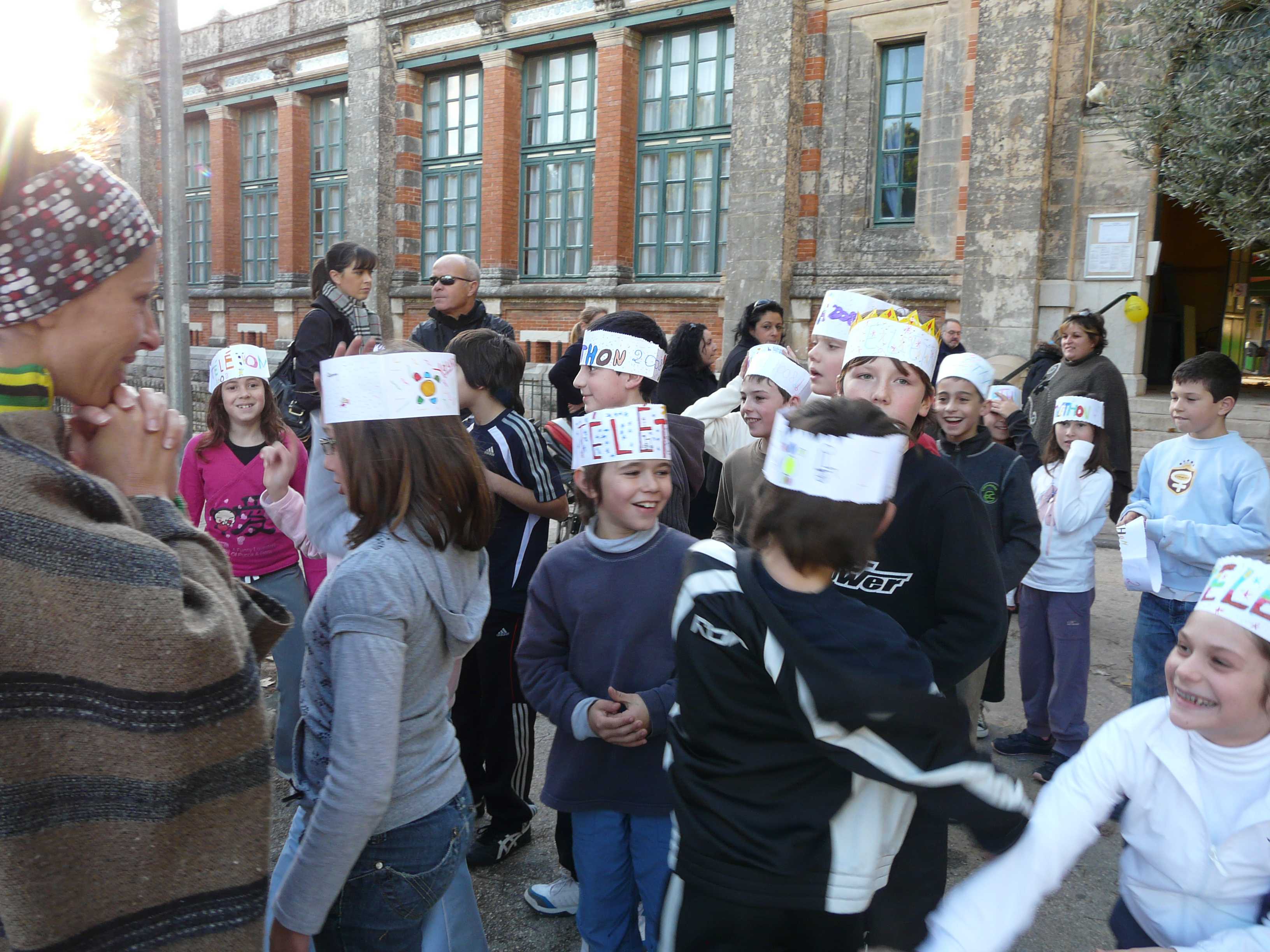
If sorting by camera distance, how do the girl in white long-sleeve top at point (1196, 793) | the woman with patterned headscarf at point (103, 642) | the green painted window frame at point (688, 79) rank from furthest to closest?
the green painted window frame at point (688, 79)
the girl in white long-sleeve top at point (1196, 793)
the woman with patterned headscarf at point (103, 642)

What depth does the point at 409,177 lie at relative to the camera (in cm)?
1909

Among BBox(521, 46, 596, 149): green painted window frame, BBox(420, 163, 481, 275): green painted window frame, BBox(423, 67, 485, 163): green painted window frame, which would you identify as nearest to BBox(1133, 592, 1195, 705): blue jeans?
BBox(521, 46, 596, 149): green painted window frame

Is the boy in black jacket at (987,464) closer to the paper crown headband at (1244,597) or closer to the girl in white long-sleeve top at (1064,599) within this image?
the girl in white long-sleeve top at (1064,599)

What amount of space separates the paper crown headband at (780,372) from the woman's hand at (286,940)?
2859 mm

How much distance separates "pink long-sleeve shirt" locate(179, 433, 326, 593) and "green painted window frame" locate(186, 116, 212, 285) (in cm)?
2122

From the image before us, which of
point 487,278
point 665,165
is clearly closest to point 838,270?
point 665,165

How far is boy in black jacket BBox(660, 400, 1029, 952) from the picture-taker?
5.78 feet

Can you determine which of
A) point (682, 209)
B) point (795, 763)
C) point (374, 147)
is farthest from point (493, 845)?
point (374, 147)

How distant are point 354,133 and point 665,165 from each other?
7225 mm

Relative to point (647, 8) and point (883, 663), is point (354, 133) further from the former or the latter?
point (883, 663)

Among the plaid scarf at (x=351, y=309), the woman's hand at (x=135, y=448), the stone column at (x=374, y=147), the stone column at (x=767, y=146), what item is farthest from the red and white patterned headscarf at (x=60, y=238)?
the stone column at (x=374, y=147)

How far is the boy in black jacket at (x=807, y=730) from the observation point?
1761 millimetres

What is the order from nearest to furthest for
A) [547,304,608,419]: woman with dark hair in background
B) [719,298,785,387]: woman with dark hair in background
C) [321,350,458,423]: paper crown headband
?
[321,350,458,423]: paper crown headband → [547,304,608,419]: woman with dark hair in background → [719,298,785,387]: woman with dark hair in background

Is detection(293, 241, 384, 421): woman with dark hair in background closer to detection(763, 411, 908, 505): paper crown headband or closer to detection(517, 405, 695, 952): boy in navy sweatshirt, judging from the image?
detection(517, 405, 695, 952): boy in navy sweatshirt
